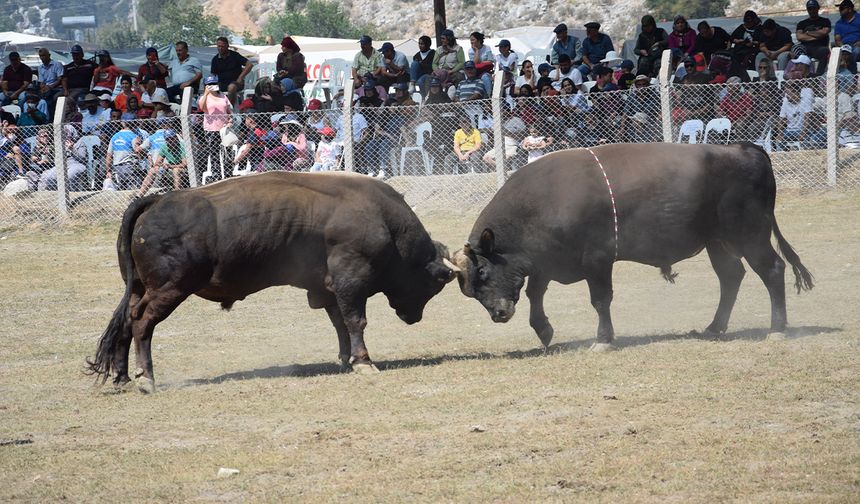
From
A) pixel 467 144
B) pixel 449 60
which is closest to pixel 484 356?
pixel 467 144

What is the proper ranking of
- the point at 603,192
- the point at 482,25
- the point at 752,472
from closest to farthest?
the point at 752,472
the point at 603,192
the point at 482,25

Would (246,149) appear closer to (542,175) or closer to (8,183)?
(8,183)

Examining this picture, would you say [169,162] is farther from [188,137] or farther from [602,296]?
[602,296]

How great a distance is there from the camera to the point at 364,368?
963 cm

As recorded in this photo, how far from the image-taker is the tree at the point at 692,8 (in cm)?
5338

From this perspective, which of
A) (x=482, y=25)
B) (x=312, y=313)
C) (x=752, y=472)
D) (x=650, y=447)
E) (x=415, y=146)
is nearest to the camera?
(x=752, y=472)

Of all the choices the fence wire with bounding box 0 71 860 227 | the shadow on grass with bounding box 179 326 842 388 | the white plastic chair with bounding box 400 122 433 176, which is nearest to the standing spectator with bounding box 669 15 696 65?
the fence wire with bounding box 0 71 860 227

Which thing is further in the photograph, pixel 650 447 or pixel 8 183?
pixel 8 183

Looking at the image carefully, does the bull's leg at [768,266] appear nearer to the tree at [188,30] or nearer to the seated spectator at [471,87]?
the seated spectator at [471,87]

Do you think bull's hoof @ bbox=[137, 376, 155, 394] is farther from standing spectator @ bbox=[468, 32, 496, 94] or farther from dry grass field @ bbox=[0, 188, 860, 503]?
standing spectator @ bbox=[468, 32, 496, 94]

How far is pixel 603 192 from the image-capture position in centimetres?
999

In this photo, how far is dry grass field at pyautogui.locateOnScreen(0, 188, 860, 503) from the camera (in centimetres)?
636

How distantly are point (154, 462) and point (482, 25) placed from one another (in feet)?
193

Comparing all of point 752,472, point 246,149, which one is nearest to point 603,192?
point 752,472
